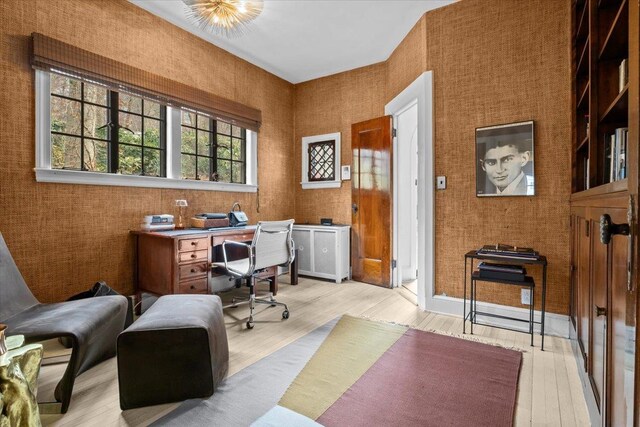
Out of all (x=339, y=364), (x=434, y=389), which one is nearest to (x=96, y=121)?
(x=339, y=364)

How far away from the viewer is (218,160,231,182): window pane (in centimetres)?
404

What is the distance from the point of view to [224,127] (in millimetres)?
4094

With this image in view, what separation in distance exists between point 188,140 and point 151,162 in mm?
509

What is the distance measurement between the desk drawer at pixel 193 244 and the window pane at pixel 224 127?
163cm

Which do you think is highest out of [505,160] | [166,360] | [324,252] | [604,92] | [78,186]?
[604,92]

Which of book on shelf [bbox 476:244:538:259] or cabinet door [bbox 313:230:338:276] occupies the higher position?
book on shelf [bbox 476:244:538:259]

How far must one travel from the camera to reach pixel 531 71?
2654 millimetres

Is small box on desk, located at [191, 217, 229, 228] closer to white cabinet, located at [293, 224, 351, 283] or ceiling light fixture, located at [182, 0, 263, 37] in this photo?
white cabinet, located at [293, 224, 351, 283]

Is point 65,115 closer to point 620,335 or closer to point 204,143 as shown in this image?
point 204,143

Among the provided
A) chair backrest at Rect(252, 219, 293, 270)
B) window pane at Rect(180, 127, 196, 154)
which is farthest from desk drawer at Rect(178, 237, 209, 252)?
window pane at Rect(180, 127, 196, 154)

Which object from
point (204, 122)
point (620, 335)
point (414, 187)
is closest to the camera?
point (620, 335)

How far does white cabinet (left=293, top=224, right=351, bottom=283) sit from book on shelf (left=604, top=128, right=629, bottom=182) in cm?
288

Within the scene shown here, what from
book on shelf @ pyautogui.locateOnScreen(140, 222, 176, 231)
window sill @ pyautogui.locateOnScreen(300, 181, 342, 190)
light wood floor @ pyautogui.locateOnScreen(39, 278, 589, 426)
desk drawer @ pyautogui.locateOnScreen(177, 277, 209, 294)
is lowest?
light wood floor @ pyautogui.locateOnScreen(39, 278, 589, 426)

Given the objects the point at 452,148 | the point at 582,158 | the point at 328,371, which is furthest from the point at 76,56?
the point at 582,158
